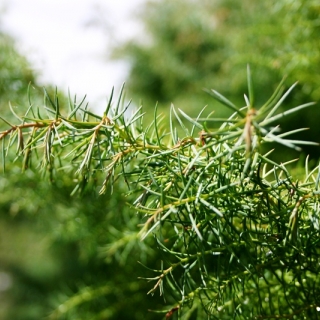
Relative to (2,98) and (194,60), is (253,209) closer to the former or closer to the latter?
(2,98)

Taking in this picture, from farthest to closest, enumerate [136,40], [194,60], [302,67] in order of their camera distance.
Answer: [136,40] → [194,60] → [302,67]

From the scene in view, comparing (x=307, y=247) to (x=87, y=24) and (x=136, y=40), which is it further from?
(x=87, y=24)

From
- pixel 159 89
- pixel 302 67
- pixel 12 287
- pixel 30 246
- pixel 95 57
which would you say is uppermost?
pixel 95 57

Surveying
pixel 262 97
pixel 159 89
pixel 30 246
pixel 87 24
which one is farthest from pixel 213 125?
pixel 30 246

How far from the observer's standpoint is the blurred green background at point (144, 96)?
0.45m

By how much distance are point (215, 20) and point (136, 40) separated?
180 millimetres

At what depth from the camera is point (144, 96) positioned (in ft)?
2.92

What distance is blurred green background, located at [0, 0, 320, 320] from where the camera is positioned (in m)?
0.45

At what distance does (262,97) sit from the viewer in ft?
2.12

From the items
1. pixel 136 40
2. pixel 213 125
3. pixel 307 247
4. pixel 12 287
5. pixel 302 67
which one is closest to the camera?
pixel 307 247

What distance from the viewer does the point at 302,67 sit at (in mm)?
450

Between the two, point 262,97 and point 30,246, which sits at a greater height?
point 30,246

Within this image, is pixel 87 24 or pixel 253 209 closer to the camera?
pixel 253 209

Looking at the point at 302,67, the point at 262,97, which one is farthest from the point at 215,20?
the point at 302,67
